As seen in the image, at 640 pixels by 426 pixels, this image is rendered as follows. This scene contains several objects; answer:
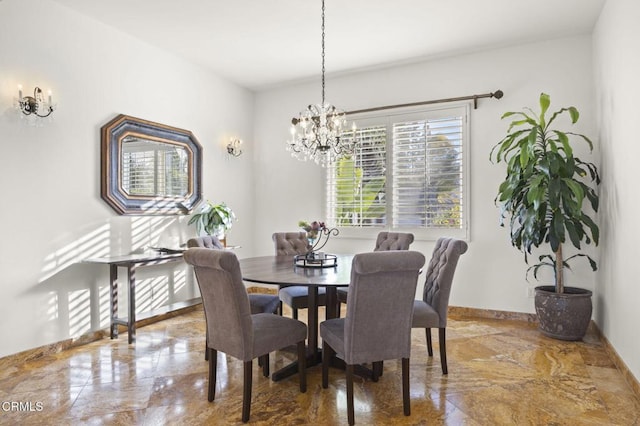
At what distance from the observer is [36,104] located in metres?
3.26

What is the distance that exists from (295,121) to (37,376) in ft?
12.6

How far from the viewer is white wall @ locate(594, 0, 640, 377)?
2.72 metres

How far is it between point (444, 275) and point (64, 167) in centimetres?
321

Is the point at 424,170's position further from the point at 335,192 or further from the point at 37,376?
the point at 37,376

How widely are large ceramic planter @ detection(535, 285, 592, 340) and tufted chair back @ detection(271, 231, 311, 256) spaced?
2.28 meters

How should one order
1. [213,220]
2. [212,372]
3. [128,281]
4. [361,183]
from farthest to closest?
[361,183]
[213,220]
[128,281]
[212,372]

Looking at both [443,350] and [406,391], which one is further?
[443,350]

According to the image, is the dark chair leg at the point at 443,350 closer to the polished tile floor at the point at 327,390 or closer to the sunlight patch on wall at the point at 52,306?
the polished tile floor at the point at 327,390

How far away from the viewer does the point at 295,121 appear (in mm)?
5449

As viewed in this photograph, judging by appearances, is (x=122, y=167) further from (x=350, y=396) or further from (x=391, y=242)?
(x=350, y=396)

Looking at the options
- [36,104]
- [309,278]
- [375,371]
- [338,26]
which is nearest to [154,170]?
[36,104]

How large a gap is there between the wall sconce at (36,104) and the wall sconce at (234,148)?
226 centimetres

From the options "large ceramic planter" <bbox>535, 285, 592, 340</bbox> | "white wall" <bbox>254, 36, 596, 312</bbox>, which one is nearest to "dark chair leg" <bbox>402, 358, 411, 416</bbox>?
"large ceramic planter" <bbox>535, 285, 592, 340</bbox>

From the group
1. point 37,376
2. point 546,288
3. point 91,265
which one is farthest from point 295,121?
point 37,376
